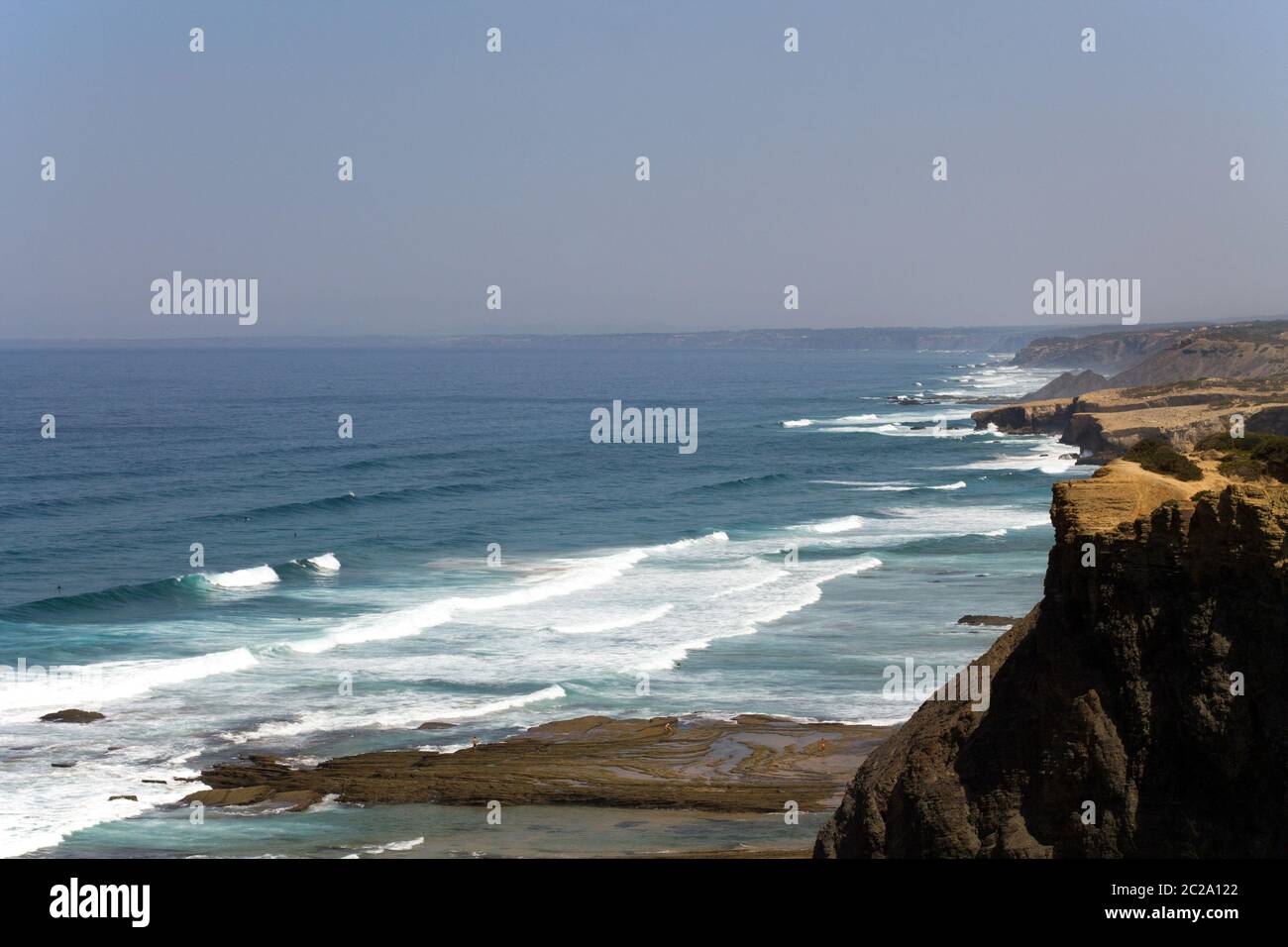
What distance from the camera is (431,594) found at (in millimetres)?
48188

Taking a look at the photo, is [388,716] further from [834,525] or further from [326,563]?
[834,525]

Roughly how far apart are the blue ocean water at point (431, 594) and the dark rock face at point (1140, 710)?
9.99 metres

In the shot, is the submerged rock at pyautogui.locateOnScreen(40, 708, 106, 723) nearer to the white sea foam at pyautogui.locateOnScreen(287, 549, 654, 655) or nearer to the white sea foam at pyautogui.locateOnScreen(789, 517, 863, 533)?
the white sea foam at pyautogui.locateOnScreen(287, 549, 654, 655)

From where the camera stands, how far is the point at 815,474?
87125 millimetres

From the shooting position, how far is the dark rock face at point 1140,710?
1398cm

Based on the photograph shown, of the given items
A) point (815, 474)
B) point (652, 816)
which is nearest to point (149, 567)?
point (652, 816)

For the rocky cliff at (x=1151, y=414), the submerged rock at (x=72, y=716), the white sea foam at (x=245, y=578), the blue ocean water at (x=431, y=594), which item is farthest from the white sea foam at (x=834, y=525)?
the submerged rock at (x=72, y=716)

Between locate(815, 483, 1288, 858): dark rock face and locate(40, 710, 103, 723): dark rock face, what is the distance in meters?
22.3

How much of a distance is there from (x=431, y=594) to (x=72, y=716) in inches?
667

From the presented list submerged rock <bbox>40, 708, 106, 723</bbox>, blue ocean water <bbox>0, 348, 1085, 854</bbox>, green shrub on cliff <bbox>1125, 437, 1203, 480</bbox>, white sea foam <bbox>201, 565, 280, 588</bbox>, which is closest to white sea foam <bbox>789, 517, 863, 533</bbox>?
blue ocean water <bbox>0, 348, 1085, 854</bbox>

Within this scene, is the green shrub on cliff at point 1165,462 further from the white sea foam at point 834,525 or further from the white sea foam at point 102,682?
the white sea foam at point 834,525

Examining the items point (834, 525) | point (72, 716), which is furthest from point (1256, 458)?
point (834, 525)
